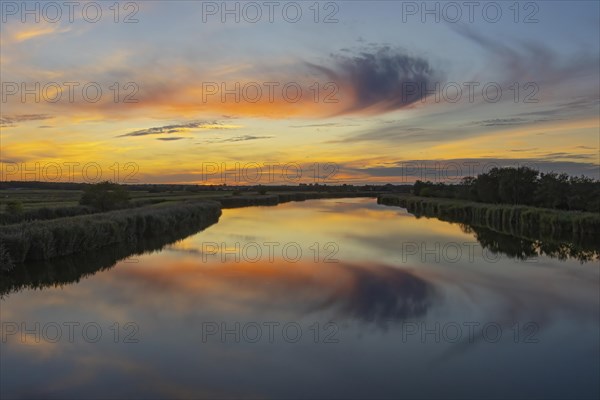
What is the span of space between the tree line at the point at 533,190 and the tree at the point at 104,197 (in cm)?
2729

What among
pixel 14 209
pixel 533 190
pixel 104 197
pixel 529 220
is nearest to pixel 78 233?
pixel 14 209

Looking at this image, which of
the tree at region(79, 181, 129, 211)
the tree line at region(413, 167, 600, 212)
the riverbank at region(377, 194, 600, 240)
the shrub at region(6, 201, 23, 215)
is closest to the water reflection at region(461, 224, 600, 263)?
the riverbank at region(377, 194, 600, 240)

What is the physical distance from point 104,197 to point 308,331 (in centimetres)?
2752

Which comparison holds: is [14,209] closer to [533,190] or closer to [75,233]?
[75,233]

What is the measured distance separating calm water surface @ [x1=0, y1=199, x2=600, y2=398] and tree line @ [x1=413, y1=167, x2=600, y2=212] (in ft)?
53.0

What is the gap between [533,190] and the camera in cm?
3834

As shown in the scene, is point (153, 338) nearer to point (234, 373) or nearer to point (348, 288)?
point (234, 373)

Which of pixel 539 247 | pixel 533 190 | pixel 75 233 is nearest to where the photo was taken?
pixel 75 233

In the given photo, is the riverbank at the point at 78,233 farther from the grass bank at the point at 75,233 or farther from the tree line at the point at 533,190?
the tree line at the point at 533,190

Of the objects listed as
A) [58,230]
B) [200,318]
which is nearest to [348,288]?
[200,318]

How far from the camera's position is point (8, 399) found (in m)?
5.82

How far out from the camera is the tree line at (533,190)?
1193 inches

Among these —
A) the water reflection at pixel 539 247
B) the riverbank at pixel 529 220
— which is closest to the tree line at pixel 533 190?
the riverbank at pixel 529 220

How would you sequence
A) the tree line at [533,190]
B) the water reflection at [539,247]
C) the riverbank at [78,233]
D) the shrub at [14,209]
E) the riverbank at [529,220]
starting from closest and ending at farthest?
1. the riverbank at [78,233]
2. the water reflection at [539,247]
3. the riverbank at [529,220]
4. the shrub at [14,209]
5. the tree line at [533,190]
